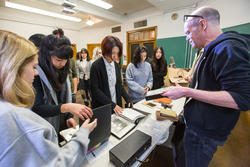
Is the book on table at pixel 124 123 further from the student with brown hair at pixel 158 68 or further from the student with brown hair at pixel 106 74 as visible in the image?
the student with brown hair at pixel 158 68

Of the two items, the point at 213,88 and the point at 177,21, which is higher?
the point at 177,21

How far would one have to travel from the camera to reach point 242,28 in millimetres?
2248

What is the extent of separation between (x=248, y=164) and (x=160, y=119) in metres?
1.45

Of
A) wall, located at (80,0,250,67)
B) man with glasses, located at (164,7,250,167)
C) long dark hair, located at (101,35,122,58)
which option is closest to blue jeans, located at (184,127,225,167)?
man with glasses, located at (164,7,250,167)

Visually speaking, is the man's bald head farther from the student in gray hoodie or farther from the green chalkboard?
the green chalkboard

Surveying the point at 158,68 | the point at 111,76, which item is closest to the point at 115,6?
the point at 158,68

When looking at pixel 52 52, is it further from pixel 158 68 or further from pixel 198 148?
pixel 158 68

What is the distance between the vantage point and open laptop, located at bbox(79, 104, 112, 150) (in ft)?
2.32

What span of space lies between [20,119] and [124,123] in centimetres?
80

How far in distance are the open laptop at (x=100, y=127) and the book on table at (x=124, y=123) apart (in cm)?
12

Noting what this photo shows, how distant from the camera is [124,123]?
1.02 m

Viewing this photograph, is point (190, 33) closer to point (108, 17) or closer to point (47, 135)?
point (47, 135)

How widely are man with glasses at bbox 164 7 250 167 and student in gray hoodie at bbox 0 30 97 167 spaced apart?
0.76m

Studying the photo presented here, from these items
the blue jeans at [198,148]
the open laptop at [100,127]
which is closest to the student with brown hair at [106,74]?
the open laptop at [100,127]
